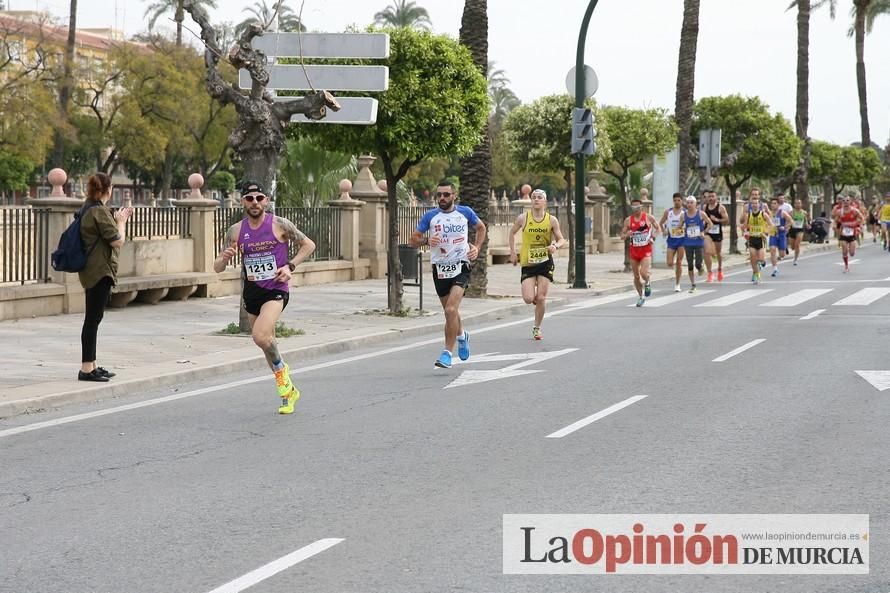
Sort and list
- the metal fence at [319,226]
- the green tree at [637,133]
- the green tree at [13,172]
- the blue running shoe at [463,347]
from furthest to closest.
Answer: the green tree at [13,172] < the green tree at [637,133] < the metal fence at [319,226] < the blue running shoe at [463,347]

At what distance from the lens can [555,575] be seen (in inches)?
223

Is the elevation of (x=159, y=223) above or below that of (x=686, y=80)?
below

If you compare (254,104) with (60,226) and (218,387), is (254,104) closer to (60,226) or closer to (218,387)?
(60,226)

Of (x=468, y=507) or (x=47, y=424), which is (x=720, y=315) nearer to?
(x=47, y=424)

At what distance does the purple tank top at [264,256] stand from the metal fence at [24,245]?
7958 mm

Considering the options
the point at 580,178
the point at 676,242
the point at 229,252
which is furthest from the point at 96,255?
the point at 580,178

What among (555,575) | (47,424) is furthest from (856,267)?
(555,575)

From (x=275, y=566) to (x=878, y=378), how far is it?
26.4 ft

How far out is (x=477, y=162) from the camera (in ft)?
75.6

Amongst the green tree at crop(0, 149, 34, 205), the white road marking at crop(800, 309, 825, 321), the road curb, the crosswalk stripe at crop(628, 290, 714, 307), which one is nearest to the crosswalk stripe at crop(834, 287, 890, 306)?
the white road marking at crop(800, 309, 825, 321)

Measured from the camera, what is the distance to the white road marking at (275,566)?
215 inches

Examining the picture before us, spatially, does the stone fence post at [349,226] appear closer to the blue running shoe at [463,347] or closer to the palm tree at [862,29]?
the blue running shoe at [463,347]

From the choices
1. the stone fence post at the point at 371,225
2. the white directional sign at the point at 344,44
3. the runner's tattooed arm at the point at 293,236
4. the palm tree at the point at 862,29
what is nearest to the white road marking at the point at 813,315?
the white directional sign at the point at 344,44

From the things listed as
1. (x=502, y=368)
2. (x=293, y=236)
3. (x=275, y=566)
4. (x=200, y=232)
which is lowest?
(x=275, y=566)
